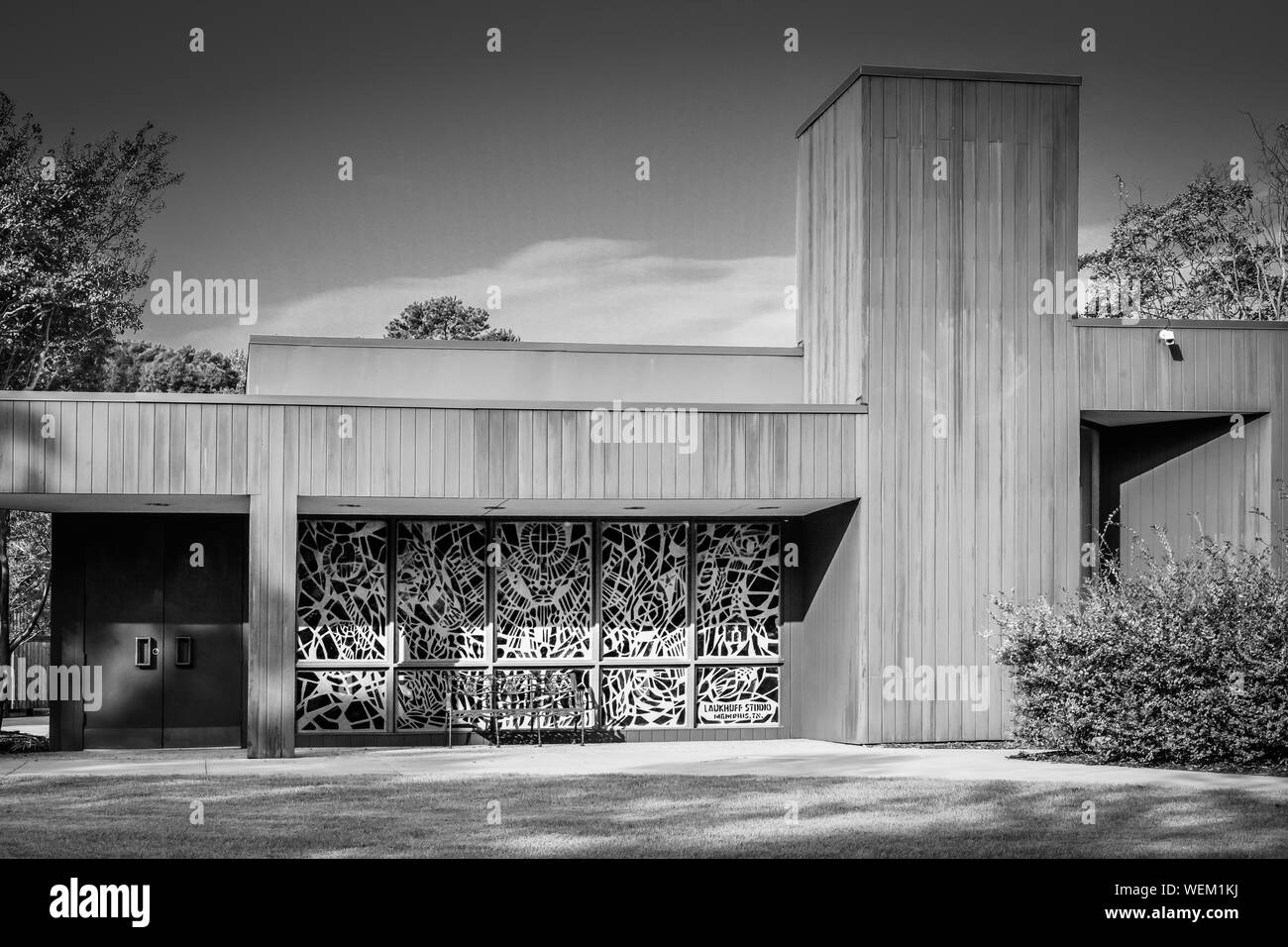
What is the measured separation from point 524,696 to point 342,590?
2.79 m

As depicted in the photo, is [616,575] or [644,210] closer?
[616,575]

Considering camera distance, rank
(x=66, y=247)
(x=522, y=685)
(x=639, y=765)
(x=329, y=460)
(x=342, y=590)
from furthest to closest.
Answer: (x=66, y=247)
(x=522, y=685)
(x=342, y=590)
(x=329, y=460)
(x=639, y=765)

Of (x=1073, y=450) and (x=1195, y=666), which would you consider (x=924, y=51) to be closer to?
(x=1073, y=450)

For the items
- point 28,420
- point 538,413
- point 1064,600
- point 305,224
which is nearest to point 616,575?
point 538,413

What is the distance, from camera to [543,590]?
1920cm

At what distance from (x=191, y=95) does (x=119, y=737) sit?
1445 cm

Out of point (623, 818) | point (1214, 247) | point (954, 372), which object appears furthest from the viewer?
point (1214, 247)

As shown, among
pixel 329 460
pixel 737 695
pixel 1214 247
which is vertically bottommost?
pixel 737 695

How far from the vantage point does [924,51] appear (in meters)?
28.3

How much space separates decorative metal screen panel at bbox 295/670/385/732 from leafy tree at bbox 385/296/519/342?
29986mm

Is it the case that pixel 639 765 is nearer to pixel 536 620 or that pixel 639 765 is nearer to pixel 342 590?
pixel 536 620

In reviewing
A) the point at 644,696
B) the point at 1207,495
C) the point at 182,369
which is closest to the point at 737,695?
the point at 644,696

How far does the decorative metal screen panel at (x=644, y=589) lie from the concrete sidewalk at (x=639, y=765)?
1684 mm

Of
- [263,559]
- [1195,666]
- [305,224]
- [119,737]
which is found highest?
[305,224]
